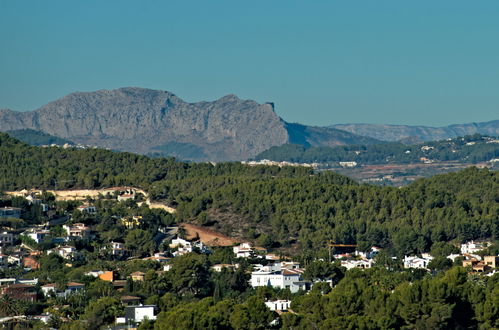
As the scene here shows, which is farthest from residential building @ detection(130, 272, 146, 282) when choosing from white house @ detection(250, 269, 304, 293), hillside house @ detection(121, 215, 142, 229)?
hillside house @ detection(121, 215, 142, 229)

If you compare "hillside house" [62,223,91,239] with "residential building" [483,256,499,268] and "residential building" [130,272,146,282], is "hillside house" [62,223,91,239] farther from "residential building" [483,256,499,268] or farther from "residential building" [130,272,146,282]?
"residential building" [483,256,499,268]

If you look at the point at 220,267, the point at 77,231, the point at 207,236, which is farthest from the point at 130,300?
the point at 207,236

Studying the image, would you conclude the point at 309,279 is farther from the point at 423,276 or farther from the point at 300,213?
the point at 300,213

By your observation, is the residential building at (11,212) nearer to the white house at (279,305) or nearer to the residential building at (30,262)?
the residential building at (30,262)

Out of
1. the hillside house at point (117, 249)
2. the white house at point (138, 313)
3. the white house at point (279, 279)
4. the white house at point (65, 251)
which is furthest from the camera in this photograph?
the hillside house at point (117, 249)

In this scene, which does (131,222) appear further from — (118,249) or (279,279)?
(279,279)

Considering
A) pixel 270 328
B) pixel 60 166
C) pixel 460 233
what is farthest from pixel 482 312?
pixel 60 166

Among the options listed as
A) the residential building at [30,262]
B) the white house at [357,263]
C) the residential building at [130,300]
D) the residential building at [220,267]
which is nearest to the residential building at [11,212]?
the residential building at [30,262]
